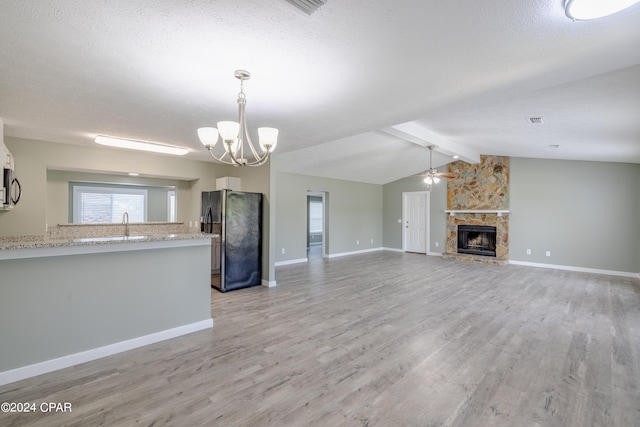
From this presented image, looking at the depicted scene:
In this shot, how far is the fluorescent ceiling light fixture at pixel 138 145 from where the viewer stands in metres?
3.89

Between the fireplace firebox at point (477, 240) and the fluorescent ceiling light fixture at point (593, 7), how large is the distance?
7473 millimetres

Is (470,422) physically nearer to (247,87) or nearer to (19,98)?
(247,87)

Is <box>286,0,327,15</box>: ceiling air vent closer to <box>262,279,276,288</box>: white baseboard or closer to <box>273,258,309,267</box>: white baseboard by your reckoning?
<box>262,279,276,288</box>: white baseboard

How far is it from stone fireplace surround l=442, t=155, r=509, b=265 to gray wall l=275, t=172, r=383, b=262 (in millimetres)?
2410

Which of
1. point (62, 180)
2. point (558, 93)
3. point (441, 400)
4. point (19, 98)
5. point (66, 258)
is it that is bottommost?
point (441, 400)

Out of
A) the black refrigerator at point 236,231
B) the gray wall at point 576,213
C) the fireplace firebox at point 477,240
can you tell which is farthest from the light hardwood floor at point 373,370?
the fireplace firebox at point 477,240

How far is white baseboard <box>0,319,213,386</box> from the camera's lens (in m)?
2.38

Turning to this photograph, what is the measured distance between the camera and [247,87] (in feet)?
8.00

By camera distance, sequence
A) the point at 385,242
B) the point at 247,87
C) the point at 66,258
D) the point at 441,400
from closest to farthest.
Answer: the point at 441,400
the point at 247,87
the point at 66,258
the point at 385,242

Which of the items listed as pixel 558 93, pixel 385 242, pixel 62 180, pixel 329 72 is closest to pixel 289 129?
pixel 329 72

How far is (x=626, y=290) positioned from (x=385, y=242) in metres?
6.02

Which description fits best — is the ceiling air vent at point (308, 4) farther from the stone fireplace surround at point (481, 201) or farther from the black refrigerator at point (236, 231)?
the stone fireplace surround at point (481, 201)

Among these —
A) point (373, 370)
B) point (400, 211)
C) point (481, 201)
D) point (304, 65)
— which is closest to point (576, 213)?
point (481, 201)

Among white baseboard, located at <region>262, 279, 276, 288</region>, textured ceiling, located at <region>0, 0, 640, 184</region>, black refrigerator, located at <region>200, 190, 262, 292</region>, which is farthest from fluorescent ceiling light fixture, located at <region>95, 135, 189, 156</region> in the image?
white baseboard, located at <region>262, 279, 276, 288</region>
